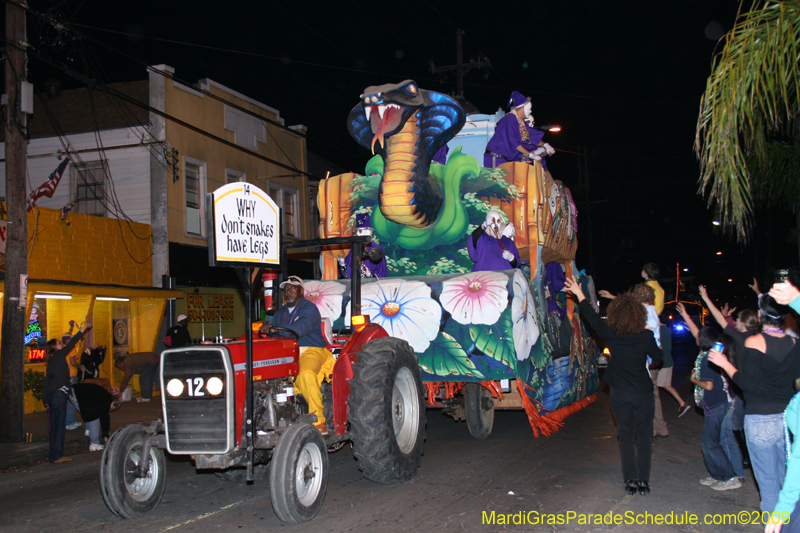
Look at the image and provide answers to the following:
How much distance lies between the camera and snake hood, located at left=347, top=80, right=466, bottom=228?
834 centimetres

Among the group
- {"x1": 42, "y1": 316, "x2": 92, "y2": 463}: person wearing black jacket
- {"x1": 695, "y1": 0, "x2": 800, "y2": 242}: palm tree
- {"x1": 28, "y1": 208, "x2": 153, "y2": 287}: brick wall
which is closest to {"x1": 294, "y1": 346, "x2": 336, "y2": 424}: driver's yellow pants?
{"x1": 695, "y1": 0, "x2": 800, "y2": 242}: palm tree

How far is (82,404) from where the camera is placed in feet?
29.6

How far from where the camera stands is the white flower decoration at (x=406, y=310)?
7.94m

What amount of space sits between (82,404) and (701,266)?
52.3 meters

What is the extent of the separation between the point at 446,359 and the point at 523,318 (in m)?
1.05

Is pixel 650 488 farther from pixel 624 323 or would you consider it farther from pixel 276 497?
pixel 276 497

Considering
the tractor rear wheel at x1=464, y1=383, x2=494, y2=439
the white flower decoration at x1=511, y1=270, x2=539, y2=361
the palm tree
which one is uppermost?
the palm tree

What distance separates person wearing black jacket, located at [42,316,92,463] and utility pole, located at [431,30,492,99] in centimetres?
1786

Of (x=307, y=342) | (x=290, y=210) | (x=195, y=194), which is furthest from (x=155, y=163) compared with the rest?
(x=307, y=342)

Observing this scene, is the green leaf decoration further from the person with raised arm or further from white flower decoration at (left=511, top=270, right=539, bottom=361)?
the person with raised arm

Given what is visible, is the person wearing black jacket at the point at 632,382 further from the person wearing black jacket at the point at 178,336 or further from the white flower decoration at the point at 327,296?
the person wearing black jacket at the point at 178,336

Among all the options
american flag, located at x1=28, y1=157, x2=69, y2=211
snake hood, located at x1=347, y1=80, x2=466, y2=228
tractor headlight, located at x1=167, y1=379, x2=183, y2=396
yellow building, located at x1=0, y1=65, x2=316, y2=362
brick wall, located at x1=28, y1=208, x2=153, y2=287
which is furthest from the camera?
yellow building, located at x1=0, y1=65, x2=316, y2=362

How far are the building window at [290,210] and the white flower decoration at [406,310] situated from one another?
14735 mm

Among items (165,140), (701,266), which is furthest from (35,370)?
(701,266)
